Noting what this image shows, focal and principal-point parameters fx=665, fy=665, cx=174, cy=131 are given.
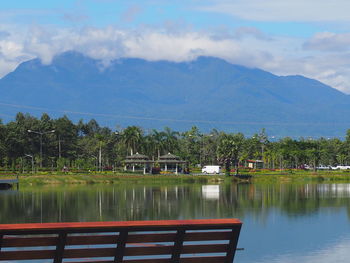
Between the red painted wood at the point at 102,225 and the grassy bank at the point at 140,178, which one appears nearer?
the red painted wood at the point at 102,225

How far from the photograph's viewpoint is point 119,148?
15412cm

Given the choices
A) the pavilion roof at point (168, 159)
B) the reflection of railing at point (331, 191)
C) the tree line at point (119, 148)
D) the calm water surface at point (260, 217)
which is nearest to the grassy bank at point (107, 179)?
the tree line at point (119, 148)

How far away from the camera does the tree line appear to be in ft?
434

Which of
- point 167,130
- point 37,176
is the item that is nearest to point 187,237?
point 37,176

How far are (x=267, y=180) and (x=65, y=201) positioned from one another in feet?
202

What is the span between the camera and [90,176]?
107 metres

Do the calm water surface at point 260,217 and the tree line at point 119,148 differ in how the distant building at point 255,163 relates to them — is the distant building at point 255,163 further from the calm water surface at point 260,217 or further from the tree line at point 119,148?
the calm water surface at point 260,217

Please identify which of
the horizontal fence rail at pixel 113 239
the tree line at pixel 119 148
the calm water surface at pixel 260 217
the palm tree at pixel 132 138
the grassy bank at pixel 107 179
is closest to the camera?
the horizontal fence rail at pixel 113 239

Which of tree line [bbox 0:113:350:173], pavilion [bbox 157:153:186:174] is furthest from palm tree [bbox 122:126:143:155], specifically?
pavilion [bbox 157:153:186:174]

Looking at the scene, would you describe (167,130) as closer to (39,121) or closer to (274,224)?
(39,121)

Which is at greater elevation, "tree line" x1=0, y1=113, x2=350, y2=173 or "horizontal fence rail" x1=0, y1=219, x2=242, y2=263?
"tree line" x1=0, y1=113, x2=350, y2=173

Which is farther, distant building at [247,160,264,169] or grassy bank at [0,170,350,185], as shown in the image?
distant building at [247,160,264,169]

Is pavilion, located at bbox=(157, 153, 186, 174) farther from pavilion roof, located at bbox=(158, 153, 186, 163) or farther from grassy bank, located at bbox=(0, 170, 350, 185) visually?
grassy bank, located at bbox=(0, 170, 350, 185)

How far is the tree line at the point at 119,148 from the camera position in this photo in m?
132
